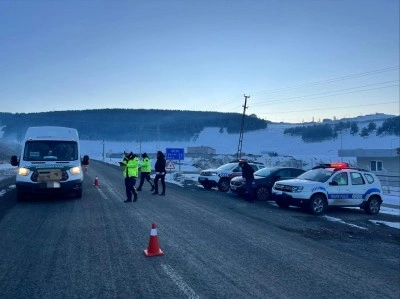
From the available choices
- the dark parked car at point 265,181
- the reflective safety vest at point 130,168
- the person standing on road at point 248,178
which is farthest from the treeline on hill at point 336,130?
the reflective safety vest at point 130,168

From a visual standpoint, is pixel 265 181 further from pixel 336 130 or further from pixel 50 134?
pixel 336 130

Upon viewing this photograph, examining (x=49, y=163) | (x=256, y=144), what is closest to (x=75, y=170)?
(x=49, y=163)

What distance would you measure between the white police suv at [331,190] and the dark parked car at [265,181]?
6.76 feet

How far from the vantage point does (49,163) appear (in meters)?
14.4

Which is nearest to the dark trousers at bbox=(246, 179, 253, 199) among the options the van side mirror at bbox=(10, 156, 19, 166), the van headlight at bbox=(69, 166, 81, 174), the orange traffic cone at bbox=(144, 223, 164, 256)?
the van headlight at bbox=(69, 166, 81, 174)

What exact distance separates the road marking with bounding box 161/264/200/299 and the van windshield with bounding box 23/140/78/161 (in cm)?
973

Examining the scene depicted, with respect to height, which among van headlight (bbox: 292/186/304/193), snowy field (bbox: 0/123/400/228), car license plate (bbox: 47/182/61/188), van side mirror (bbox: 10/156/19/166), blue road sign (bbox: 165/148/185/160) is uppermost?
snowy field (bbox: 0/123/400/228)

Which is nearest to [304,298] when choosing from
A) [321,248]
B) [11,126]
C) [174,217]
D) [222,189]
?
[321,248]

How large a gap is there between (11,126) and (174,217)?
14149cm

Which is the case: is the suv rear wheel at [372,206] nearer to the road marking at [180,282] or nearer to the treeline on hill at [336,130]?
the road marking at [180,282]

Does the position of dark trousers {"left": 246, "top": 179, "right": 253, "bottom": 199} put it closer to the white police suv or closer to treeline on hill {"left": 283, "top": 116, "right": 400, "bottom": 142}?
the white police suv

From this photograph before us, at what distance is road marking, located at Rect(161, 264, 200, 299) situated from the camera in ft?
17.7

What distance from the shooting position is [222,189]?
2202cm

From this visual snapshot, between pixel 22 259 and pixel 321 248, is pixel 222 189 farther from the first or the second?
pixel 22 259
